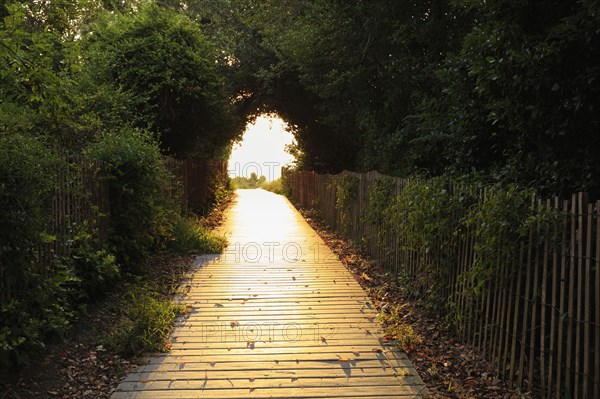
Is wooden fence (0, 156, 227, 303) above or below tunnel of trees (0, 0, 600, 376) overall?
below

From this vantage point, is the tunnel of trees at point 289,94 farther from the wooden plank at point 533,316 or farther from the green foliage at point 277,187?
the green foliage at point 277,187

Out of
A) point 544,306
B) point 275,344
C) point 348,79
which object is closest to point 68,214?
point 275,344

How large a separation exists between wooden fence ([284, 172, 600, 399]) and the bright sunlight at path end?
2.83 ft

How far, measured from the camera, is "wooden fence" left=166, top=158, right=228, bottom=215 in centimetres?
1524

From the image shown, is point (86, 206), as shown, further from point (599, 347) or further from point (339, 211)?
point (339, 211)

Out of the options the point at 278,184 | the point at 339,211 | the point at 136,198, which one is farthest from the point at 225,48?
the point at 278,184

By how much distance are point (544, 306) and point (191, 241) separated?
8.66 metres

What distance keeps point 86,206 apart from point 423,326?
4.55 meters

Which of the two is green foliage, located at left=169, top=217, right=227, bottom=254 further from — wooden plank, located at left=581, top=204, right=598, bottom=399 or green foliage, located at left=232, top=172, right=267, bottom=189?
green foliage, located at left=232, top=172, right=267, bottom=189

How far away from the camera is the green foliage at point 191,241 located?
11438 millimetres

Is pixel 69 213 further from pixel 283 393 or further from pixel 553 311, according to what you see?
pixel 553 311

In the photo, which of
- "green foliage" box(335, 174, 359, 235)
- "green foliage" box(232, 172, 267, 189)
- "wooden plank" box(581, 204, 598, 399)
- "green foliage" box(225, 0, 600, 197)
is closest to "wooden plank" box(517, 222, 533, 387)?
"wooden plank" box(581, 204, 598, 399)

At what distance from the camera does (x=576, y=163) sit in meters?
5.44

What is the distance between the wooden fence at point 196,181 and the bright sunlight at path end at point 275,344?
5241mm
